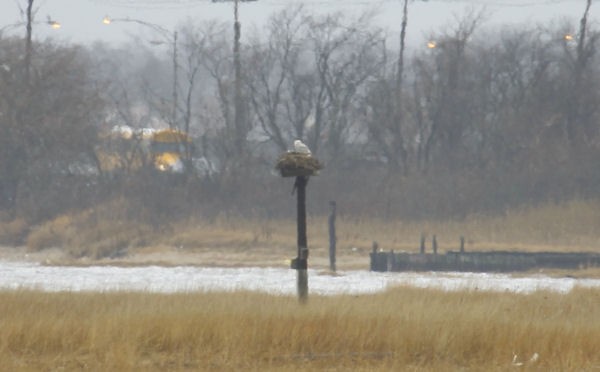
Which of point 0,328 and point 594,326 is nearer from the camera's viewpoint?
point 0,328

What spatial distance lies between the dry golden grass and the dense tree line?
1390 inches

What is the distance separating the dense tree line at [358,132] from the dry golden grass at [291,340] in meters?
35.3

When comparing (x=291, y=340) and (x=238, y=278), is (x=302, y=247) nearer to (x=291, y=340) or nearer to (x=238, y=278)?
(x=291, y=340)

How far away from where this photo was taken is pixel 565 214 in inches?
2009

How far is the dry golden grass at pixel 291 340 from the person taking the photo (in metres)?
15.9

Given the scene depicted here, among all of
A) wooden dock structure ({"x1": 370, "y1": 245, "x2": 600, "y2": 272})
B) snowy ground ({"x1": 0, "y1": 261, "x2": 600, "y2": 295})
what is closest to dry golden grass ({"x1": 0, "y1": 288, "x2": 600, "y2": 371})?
snowy ground ({"x1": 0, "y1": 261, "x2": 600, "y2": 295})

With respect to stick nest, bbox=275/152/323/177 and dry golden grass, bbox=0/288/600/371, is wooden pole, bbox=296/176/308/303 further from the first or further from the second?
dry golden grass, bbox=0/288/600/371

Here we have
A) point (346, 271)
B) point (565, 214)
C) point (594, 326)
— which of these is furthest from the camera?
point (565, 214)

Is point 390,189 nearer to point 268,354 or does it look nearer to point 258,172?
point 258,172

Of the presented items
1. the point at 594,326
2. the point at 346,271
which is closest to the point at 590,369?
the point at 594,326

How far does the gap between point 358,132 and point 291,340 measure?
154 feet

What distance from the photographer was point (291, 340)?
16.8 metres

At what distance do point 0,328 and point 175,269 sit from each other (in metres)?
25.7

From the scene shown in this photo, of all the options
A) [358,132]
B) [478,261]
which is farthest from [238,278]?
[358,132]
